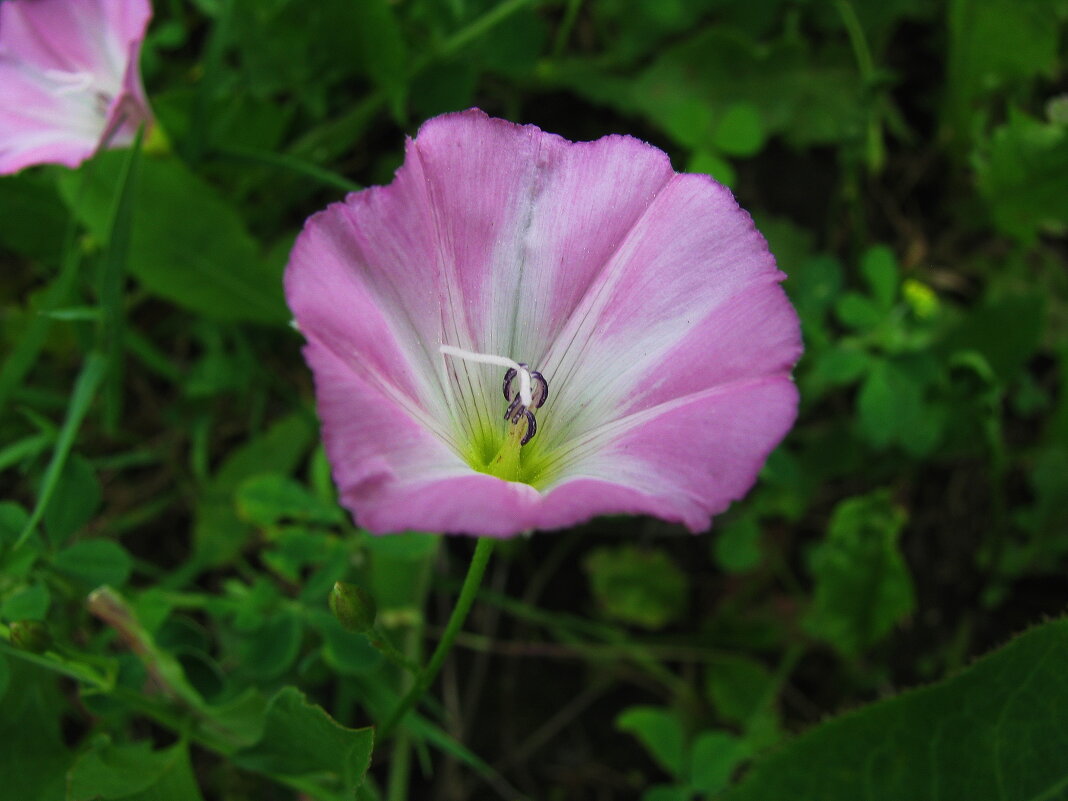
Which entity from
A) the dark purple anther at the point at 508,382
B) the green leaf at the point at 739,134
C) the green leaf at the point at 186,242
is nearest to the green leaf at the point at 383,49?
the green leaf at the point at 186,242

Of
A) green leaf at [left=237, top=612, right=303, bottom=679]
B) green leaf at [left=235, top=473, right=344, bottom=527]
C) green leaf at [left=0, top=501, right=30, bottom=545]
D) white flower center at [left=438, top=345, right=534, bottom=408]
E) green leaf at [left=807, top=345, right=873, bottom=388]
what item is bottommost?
green leaf at [left=237, top=612, right=303, bottom=679]

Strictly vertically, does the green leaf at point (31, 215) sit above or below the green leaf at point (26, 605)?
above

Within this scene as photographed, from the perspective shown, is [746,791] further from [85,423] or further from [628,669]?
[85,423]

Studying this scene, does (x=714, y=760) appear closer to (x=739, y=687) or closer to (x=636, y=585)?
(x=739, y=687)

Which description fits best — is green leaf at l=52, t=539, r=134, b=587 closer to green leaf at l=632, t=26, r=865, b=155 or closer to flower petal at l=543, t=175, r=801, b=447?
flower petal at l=543, t=175, r=801, b=447

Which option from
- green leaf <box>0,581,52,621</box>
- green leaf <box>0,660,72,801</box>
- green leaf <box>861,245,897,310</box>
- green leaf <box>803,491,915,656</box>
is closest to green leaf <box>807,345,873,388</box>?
green leaf <box>861,245,897,310</box>

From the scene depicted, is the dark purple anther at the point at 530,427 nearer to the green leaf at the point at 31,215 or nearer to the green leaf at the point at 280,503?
the green leaf at the point at 280,503

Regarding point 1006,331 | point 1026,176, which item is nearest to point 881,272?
point 1006,331
